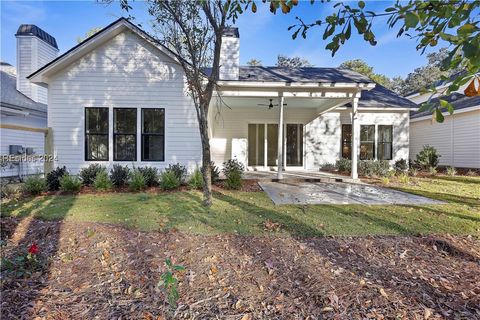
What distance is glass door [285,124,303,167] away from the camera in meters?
14.5

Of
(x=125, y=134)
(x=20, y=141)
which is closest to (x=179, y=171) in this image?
(x=125, y=134)

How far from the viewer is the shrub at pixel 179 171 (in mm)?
9203

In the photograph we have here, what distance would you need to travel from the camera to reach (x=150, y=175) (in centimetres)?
909

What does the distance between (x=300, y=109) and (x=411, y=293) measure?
12.0 m

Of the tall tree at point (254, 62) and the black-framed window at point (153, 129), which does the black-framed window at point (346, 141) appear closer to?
the black-framed window at point (153, 129)

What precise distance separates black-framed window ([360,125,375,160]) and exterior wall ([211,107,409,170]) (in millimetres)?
321

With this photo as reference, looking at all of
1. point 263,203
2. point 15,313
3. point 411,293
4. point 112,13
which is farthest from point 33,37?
point 411,293

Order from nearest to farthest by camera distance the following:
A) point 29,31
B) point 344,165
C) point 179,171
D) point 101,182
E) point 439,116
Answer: point 439,116
point 101,182
point 179,171
point 344,165
point 29,31

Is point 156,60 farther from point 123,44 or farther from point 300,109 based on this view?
point 300,109

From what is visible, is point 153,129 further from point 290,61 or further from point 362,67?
point 290,61

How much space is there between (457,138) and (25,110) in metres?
20.4

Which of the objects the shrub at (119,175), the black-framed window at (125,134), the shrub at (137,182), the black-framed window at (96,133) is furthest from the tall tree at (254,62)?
the shrub at (137,182)

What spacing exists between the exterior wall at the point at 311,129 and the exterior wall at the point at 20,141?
295 inches

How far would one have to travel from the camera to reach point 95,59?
9.67 m
